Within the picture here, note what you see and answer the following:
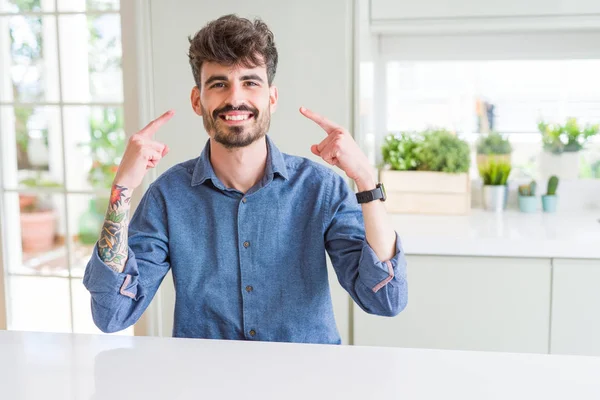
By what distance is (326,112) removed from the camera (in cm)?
249

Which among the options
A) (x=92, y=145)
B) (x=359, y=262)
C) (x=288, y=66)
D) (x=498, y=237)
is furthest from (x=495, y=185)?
(x=92, y=145)

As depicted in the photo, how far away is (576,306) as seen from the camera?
2.37m

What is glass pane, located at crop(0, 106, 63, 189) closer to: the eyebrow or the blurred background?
the blurred background

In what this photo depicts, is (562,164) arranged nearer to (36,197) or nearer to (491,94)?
(491,94)

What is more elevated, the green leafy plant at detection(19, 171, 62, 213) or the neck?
the neck

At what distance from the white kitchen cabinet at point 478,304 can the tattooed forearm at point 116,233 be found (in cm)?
121

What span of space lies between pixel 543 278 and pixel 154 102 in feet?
5.00

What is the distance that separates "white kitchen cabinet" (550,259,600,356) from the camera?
2.35 meters

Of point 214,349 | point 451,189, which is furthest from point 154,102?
point 214,349

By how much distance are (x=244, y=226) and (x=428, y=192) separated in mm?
1323

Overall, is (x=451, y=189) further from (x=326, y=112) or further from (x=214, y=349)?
(x=214, y=349)

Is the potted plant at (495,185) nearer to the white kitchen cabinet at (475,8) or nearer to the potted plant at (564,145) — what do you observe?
the potted plant at (564,145)

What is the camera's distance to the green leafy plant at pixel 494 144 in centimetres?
306

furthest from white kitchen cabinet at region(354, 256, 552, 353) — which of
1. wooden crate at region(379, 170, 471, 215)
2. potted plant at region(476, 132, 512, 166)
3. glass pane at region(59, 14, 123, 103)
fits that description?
glass pane at region(59, 14, 123, 103)
